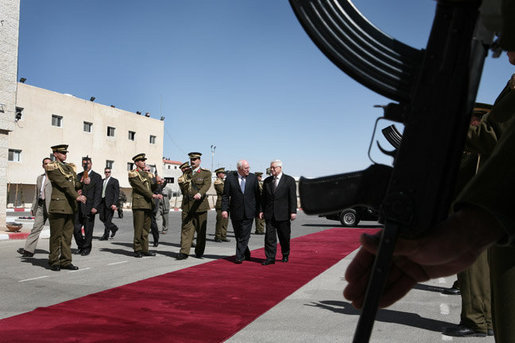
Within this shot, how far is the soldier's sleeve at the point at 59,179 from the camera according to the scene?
25.2ft

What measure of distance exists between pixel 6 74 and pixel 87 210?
5818 millimetres

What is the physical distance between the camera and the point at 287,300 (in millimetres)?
5664

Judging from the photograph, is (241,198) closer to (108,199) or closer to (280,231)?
(280,231)

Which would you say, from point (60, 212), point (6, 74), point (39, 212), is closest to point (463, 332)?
point (60, 212)

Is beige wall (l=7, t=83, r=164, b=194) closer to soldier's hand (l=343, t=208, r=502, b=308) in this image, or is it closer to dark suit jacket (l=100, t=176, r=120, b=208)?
dark suit jacket (l=100, t=176, r=120, b=208)

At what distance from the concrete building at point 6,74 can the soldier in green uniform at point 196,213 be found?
6.41 meters

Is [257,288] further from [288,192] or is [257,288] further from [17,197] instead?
[17,197]

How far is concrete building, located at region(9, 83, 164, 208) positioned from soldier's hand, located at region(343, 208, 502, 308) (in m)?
35.4

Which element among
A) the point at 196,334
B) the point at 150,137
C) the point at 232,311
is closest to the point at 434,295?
the point at 232,311

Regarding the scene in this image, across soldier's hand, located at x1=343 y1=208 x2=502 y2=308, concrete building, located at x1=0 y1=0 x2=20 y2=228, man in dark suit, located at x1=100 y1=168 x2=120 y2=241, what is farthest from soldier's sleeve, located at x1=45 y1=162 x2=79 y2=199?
soldier's hand, located at x1=343 y1=208 x2=502 y2=308

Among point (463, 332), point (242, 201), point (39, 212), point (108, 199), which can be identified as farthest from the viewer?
point (108, 199)

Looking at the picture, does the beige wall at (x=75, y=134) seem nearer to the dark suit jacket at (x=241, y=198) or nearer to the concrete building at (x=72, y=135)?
the concrete building at (x=72, y=135)

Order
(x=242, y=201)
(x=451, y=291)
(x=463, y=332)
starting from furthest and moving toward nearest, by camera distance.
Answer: (x=242, y=201) < (x=451, y=291) < (x=463, y=332)

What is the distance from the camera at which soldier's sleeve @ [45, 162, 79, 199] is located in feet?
25.2
